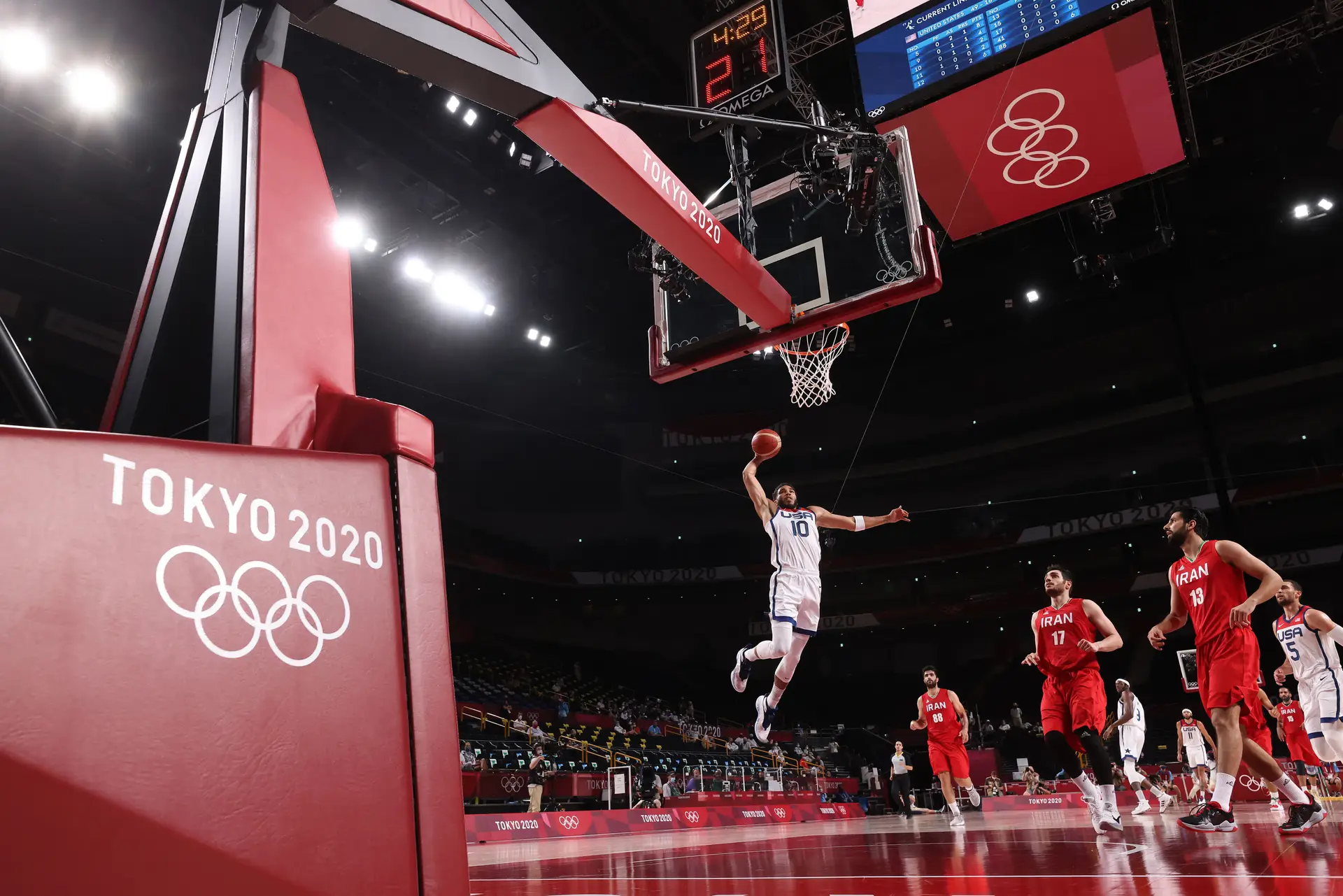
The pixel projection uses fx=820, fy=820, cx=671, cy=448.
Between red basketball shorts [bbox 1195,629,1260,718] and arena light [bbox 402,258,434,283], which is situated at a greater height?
arena light [bbox 402,258,434,283]

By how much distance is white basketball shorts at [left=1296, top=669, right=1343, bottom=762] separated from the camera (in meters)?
7.15

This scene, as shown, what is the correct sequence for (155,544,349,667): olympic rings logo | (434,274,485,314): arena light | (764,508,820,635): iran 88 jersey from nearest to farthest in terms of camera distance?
1. (155,544,349,667): olympic rings logo
2. (764,508,820,635): iran 88 jersey
3. (434,274,485,314): arena light

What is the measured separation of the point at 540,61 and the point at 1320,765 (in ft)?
47.6

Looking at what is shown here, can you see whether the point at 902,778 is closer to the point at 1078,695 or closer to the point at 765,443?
the point at 1078,695

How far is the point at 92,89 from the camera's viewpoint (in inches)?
367

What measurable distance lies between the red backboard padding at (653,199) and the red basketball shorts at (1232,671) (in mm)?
3812

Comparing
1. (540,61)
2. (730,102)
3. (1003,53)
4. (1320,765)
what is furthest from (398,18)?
(1320,765)

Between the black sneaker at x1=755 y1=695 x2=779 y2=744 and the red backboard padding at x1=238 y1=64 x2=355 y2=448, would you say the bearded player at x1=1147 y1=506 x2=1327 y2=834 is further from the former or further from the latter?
the red backboard padding at x1=238 y1=64 x2=355 y2=448

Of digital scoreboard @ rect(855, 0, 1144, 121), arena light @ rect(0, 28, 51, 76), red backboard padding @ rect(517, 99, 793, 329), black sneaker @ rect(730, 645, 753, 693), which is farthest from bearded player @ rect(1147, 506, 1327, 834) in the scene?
arena light @ rect(0, 28, 51, 76)

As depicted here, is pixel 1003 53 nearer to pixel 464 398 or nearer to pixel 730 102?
pixel 730 102

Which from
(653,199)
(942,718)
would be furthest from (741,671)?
(942,718)

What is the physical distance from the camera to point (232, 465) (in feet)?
3.96

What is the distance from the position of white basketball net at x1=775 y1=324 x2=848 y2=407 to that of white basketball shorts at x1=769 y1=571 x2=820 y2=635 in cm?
255

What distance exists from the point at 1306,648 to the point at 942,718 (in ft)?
13.3
